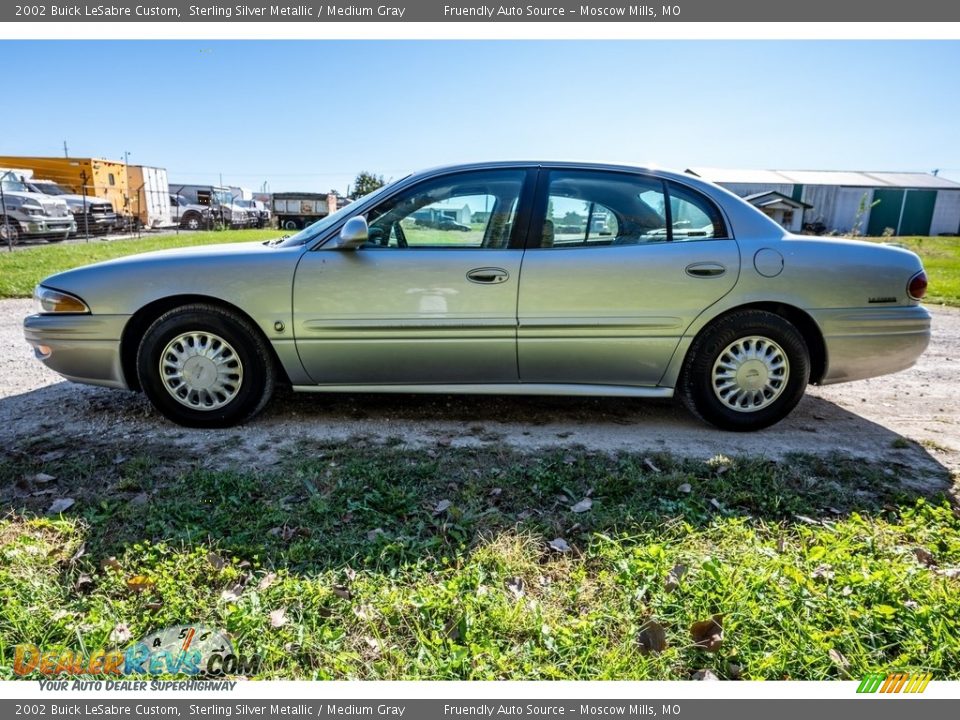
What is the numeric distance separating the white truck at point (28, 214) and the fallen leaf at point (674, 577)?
1804cm

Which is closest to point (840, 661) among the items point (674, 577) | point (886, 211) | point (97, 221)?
point (674, 577)

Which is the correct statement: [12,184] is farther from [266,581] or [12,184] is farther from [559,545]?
[559,545]

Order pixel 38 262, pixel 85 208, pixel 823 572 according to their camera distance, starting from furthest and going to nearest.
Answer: pixel 85 208 → pixel 38 262 → pixel 823 572

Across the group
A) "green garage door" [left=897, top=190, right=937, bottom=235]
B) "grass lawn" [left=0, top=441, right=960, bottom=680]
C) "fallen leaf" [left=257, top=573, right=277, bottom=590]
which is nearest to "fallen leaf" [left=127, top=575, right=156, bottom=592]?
"grass lawn" [left=0, top=441, right=960, bottom=680]

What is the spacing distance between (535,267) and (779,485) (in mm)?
1749

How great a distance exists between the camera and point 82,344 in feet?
12.2

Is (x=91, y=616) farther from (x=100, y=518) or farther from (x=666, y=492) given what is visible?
(x=666, y=492)

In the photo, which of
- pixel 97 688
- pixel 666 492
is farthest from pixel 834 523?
pixel 97 688

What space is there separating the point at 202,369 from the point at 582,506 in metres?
2.40

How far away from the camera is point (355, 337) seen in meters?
3.72

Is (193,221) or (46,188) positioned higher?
(46,188)

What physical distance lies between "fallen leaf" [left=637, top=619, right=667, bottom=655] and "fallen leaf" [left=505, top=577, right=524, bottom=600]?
0.44m

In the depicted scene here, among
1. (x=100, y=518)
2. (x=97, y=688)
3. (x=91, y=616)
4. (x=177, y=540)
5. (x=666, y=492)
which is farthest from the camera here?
(x=666, y=492)

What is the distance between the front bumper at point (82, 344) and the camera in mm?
3705
